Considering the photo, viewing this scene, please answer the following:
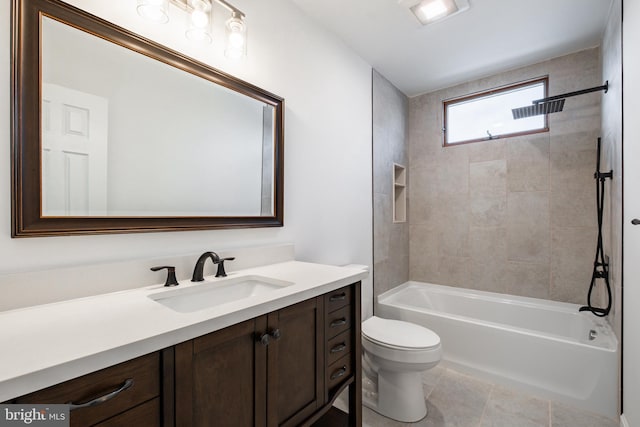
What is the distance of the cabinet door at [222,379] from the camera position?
788 mm

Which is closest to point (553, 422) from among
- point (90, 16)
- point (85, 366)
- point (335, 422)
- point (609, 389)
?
point (609, 389)

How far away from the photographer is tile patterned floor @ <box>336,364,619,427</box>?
175 cm

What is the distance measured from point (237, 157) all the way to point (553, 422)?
2.37 m

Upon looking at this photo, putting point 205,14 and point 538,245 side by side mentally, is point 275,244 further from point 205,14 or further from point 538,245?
point 538,245

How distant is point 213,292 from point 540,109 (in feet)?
8.75

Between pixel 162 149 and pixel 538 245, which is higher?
pixel 162 149

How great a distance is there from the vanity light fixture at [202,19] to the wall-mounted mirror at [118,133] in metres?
0.11

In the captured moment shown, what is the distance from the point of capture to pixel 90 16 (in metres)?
1.07

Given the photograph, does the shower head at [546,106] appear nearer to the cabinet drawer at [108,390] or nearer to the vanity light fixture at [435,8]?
the vanity light fixture at [435,8]

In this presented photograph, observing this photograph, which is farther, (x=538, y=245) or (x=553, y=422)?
(x=538, y=245)

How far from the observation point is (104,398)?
0.65 meters

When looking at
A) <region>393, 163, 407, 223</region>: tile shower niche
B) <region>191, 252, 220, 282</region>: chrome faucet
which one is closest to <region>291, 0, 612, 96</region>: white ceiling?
<region>393, 163, 407, 223</region>: tile shower niche

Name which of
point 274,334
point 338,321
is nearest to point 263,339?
point 274,334

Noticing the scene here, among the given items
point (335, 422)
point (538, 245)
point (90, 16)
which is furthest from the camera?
point (538, 245)
